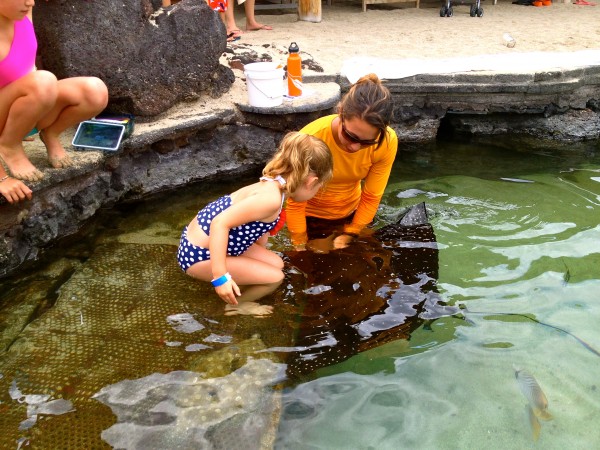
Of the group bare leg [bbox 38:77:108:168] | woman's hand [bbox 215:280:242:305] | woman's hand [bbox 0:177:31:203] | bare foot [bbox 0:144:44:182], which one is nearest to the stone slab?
bare leg [bbox 38:77:108:168]

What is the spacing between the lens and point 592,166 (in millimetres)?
5211

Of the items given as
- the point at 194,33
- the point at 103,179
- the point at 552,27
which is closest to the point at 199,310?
the point at 103,179

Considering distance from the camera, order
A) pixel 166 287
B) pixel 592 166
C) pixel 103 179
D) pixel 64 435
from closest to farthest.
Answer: pixel 64 435 → pixel 166 287 → pixel 103 179 → pixel 592 166

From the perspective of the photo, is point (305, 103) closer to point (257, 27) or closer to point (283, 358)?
point (283, 358)

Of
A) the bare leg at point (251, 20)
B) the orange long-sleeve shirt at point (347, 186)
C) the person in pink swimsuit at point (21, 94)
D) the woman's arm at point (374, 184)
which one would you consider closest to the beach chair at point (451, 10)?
the bare leg at point (251, 20)

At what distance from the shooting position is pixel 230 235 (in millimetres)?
3072

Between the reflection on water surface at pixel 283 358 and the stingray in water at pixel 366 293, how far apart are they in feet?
0.16

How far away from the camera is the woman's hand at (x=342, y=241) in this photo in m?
3.58

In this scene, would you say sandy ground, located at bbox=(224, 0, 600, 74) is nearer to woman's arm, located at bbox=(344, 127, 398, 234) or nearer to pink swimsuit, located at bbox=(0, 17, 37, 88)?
woman's arm, located at bbox=(344, 127, 398, 234)

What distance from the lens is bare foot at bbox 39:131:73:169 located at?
11.8 feet

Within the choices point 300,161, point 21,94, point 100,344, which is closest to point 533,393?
point 300,161

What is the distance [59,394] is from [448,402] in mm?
1717

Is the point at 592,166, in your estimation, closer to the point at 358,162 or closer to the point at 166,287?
the point at 358,162

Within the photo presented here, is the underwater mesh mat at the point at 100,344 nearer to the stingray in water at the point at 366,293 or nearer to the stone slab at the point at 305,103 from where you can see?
the stingray in water at the point at 366,293
